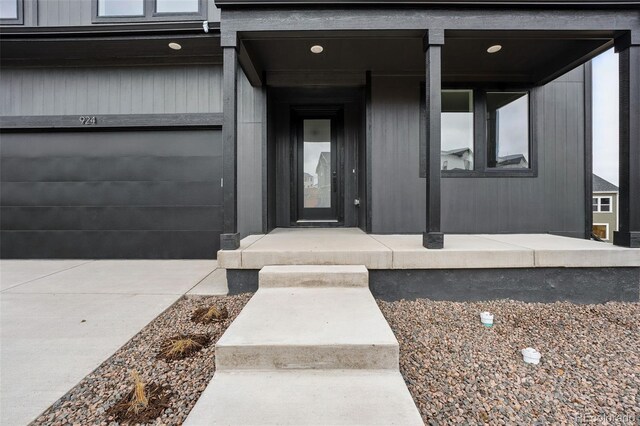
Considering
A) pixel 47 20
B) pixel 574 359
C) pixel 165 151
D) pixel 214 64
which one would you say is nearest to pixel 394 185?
pixel 574 359

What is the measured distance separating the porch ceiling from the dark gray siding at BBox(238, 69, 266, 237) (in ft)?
1.31

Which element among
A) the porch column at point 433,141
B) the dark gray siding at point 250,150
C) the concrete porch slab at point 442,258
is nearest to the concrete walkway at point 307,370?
the concrete porch slab at point 442,258

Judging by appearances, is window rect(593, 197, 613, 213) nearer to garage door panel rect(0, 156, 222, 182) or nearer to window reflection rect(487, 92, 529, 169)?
window reflection rect(487, 92, 529, 169)

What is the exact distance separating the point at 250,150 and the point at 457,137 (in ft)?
9.85

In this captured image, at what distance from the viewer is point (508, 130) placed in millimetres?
4137

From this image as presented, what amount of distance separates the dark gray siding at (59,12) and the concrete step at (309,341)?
463 cm

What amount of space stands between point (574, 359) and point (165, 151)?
4.97 metres

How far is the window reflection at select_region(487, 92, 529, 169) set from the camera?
162 inches

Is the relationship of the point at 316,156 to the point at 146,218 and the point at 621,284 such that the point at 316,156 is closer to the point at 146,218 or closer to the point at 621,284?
the point at 146,218

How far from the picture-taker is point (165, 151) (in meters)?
4.27

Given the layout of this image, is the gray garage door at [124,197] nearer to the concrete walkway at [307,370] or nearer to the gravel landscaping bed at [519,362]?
the concrete walkway at [307,370]

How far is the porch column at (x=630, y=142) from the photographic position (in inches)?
108

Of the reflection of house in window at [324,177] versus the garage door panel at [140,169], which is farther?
the reflection of house in window at [324,177]

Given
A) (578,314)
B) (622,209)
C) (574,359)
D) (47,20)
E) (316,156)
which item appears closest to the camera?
(574,359)
